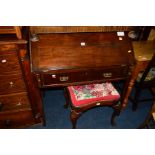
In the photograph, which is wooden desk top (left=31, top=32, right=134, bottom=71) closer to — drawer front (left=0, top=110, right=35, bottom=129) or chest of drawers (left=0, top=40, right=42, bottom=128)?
chest of drawers (left=0, top=40, right=42, bottom=128)

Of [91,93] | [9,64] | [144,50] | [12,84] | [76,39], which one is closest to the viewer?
[9,64]

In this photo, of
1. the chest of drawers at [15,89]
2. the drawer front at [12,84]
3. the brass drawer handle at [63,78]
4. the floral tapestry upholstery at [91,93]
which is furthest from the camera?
the floral tapestry upholstery at [91,93]

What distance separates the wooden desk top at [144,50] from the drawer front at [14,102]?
3.86ft

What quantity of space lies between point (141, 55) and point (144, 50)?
5.7 inches

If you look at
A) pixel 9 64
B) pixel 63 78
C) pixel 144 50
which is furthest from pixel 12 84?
pixel 144 50

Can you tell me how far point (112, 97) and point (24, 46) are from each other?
988 millimetres

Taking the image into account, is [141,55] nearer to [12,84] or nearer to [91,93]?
[91,93]

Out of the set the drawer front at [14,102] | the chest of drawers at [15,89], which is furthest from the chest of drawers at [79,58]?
the drawer front at [14,102]

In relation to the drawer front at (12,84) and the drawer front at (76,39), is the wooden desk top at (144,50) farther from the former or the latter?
the drawer front at (12,84)

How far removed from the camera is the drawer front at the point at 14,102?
1.73 metres

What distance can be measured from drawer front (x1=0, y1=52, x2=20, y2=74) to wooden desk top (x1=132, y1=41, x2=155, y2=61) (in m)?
1.15

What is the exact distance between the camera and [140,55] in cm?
198

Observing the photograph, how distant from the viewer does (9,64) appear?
4.86 feet
